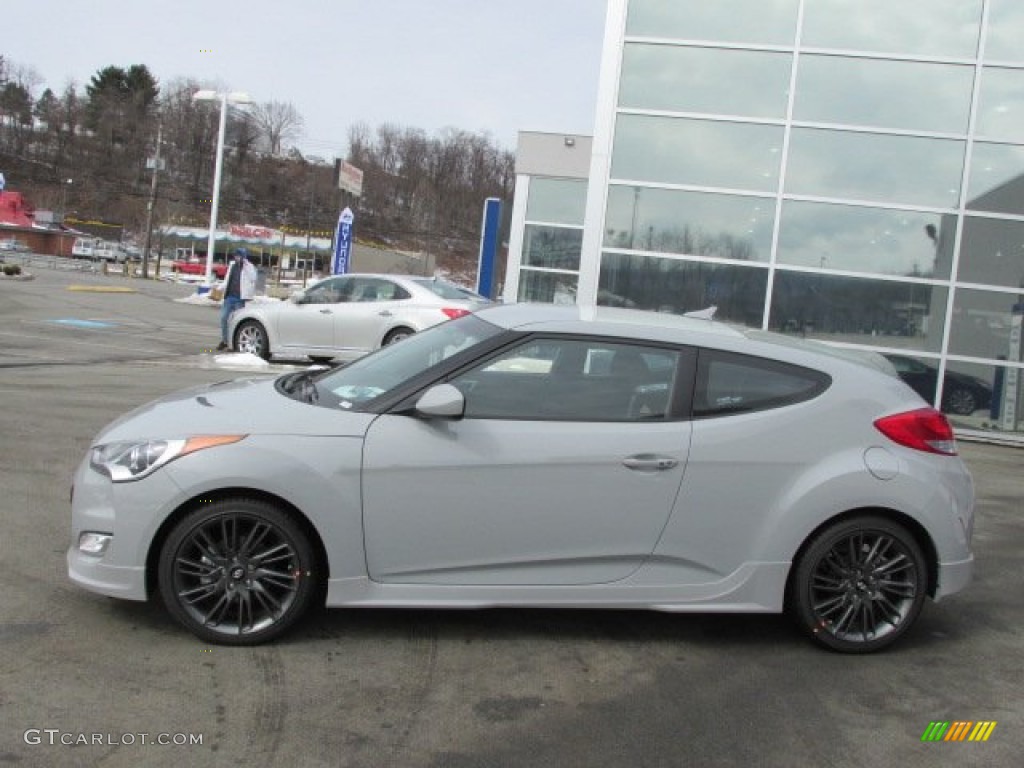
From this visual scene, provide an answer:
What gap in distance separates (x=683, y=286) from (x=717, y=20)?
12.1 ft

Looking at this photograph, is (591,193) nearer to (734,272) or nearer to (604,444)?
(734,272)

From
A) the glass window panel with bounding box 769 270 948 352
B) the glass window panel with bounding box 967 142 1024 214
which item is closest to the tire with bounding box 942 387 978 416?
the glass window panel with bounding box 769 270 948 352

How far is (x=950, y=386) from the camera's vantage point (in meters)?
12.9

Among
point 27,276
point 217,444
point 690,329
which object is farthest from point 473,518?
point 27,276

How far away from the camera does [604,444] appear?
418 cm

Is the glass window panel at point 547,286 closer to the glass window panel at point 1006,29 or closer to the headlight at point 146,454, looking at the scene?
the glass window panel at point 1006,29

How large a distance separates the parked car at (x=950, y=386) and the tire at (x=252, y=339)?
30.0 ft

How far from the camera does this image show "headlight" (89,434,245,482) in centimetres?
395

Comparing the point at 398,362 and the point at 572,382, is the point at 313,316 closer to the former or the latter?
the point at 398,362

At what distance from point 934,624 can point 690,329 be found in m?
2.02

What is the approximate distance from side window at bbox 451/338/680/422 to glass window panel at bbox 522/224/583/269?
15.1m

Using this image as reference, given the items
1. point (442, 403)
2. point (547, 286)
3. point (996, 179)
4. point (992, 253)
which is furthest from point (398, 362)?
point (547, 286)

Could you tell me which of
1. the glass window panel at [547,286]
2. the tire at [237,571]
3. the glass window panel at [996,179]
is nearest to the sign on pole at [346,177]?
the glass window panel at [547,286]

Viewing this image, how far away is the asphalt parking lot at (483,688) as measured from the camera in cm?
334
